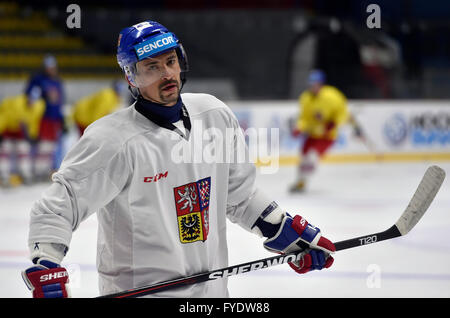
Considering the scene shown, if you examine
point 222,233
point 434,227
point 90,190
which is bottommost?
point 434,227

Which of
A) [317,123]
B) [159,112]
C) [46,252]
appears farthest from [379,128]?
[46,252]

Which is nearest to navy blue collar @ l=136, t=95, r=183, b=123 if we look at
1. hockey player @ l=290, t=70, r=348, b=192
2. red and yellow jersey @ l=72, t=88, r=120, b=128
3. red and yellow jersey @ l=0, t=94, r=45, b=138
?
hockey player @ l=290, t=70, r=348, b=192

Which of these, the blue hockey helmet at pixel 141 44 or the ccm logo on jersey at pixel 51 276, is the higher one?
→ the blue hockey helmet at pixel 141 44

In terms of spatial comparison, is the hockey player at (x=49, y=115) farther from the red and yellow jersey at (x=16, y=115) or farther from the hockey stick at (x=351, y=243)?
the hockey stick at (x=351, y=243)

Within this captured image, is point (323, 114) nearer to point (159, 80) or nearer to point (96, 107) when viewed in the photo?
point (96, 107)

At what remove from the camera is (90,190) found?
5.26 feet

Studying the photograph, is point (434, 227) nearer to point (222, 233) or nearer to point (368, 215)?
point (368, 215)

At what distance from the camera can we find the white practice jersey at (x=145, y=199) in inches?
62.8

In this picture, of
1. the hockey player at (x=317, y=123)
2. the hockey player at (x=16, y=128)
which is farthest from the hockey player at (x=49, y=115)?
the hockey player at (x=317, y=123)

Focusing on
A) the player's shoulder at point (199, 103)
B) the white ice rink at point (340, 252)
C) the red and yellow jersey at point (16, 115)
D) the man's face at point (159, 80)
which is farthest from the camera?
the red and yellow jersey at point (16, 115)

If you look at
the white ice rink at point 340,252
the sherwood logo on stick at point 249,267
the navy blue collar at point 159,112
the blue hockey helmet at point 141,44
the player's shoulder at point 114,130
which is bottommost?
the white ice rink at point 340,252

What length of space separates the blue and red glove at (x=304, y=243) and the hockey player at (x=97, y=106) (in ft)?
18.5
